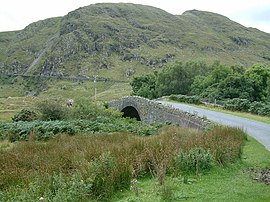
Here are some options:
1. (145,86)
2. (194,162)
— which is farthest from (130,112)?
(194,162)

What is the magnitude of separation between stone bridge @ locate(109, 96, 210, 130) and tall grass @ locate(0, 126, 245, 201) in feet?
26.2

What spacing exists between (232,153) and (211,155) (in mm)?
1241

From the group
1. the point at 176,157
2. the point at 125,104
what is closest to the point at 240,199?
the point at 176,157

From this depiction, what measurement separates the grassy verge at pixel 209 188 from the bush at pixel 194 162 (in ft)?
0.99

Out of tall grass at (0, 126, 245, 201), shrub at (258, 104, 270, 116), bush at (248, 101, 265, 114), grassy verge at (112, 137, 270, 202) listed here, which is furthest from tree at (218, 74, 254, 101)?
grassy verge at (112, 137, 270, 202)

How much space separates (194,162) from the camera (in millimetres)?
12250

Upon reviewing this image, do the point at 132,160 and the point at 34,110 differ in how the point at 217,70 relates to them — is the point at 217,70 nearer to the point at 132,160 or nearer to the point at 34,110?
the point at 34,110

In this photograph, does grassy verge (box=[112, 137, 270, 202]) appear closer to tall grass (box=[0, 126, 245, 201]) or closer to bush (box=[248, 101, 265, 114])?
tall grass (box=[0, 126, 245, 201])

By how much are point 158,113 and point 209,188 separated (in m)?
24.9

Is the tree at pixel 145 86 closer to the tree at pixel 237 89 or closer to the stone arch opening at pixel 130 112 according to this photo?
the stone arch opening at pixel 130 112

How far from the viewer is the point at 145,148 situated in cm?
1246

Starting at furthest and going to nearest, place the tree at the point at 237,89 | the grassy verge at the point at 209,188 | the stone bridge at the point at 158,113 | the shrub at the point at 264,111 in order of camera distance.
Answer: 1. the tree at the point at 237,89
2. the shrub at the point at 264,111
3. the stone bridge at the point at 158,113
4. the grassy verge at the point at 209,188

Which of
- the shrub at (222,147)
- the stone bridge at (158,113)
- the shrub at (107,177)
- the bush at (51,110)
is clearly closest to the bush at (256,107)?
the stone bridge at (158,113)

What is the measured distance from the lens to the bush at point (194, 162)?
1212 centimetres
